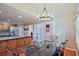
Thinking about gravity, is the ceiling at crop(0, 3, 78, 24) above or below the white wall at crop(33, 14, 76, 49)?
above

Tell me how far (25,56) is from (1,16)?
82 centimetres

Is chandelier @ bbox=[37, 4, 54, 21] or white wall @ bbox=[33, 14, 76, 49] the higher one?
chandelier @ bbox=[37, 4, 54, 21]

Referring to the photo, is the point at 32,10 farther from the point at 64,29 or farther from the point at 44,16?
the point at 64,29

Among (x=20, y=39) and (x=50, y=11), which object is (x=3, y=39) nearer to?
(x=20, y=39)

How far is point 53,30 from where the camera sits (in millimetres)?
2805

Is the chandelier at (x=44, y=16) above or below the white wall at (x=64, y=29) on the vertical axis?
above

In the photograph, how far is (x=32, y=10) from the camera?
2.77 metres

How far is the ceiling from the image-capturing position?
8.98 feet

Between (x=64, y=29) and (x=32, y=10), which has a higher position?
(x=32, y=10)

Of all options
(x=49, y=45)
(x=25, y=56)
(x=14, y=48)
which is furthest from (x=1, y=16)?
(x=49, y=45)

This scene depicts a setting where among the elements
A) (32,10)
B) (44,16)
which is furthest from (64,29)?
(32,10)

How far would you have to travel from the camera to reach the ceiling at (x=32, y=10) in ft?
8.98

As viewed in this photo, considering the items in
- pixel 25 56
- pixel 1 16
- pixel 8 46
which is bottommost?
pixel 25 56

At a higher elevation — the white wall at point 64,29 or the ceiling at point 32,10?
the ceiling at point 32,10
